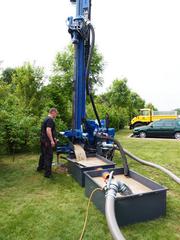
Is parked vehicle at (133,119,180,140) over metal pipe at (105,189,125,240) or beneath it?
over

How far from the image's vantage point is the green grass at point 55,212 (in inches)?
121

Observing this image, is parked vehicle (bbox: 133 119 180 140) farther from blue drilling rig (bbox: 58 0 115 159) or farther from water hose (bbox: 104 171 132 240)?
water hose (bbox: 104 171 132 240)

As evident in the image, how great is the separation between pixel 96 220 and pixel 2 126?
13.9 ft

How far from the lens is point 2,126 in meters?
6.58

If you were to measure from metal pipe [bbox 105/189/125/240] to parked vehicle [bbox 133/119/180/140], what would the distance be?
40.2 ft

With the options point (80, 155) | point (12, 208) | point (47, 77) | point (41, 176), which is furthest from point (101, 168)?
point (47, 77)

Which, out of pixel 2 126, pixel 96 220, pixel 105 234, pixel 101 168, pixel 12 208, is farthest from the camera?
pixel 2 126

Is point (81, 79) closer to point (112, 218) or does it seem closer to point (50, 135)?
point (50, 135)

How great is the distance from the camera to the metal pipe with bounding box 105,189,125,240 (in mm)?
2354

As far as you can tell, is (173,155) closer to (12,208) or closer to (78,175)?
(78,175)

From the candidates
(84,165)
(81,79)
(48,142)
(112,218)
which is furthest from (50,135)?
(112,218)

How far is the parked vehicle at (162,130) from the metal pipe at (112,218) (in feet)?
40.2

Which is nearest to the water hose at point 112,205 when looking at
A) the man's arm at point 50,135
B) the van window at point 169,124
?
the man's arm at point 50,135

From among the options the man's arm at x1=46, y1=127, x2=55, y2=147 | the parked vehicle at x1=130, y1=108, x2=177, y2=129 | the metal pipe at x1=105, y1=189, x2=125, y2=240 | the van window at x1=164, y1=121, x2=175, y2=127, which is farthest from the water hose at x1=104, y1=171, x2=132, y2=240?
the parked vehicle at x1=130, y1=108, x2=177, y2=129
